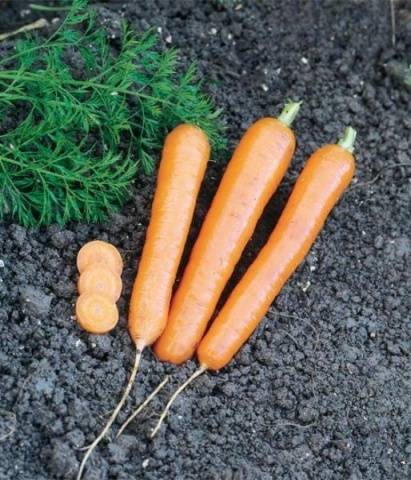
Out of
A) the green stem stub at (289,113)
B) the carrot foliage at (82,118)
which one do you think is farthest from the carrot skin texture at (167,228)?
the green stem stub at (289,113)

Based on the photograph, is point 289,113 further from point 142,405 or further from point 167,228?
point 142,405

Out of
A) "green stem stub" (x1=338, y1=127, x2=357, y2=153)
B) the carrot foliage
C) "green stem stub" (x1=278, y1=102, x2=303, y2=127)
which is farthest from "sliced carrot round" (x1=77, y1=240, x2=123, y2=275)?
"green stem stub" (x1=338, y1=127, x2=357, y2=153)

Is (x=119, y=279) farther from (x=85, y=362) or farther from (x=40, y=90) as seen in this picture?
(x=40, y=90)

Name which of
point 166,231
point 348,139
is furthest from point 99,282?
point 348,139

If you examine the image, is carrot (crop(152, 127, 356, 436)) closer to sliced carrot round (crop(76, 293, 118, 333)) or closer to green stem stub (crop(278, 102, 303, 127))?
green stem stub (crop(278, 102, 303, 127))

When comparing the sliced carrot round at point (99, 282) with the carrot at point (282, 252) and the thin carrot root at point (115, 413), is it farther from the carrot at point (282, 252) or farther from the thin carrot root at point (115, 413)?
the carrot at point (282, 252)
